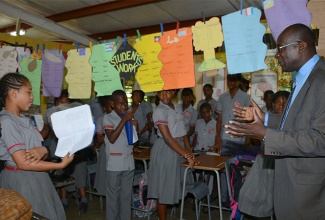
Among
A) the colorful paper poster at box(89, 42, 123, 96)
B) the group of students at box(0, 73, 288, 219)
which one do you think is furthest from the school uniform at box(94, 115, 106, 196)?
the colorful paper poster at box(89, 42, 123, 96)

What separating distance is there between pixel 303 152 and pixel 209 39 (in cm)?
114

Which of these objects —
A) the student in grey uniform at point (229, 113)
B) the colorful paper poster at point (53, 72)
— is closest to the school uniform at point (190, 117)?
the student in grey uniform at point (229, 113)

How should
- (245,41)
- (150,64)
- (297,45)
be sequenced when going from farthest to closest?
(150,64)
(245,41)
(297,45)

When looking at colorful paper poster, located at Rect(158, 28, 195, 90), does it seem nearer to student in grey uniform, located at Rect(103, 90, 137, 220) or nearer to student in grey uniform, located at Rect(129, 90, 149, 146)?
student in grey uniform, located at Rect(103, 90, 137, 220)

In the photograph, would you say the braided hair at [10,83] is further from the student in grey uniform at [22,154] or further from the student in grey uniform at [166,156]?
the student in grey uniform at [166,156]

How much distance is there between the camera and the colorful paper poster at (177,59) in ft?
7.64

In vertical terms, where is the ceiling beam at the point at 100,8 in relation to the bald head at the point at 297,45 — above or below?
above

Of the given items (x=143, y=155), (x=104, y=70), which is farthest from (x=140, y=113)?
(x=104, y=70)

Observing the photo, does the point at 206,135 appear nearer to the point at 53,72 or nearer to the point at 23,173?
the point at 53,72

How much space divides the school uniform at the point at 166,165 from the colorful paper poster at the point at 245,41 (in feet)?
4.17

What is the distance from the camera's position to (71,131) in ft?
5.94

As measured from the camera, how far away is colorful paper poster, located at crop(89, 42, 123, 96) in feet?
8.69

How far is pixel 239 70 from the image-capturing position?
2.09m

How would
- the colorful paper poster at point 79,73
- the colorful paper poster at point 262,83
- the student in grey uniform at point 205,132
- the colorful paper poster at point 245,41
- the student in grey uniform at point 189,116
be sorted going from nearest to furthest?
the colorful paper poster at point 245,41 < the colorful paper poster at point 79,73 < the student in grey uniform at point 205,132 < the student in grey uniform at point 189,116 < the colorful paper poster at point 262,83
